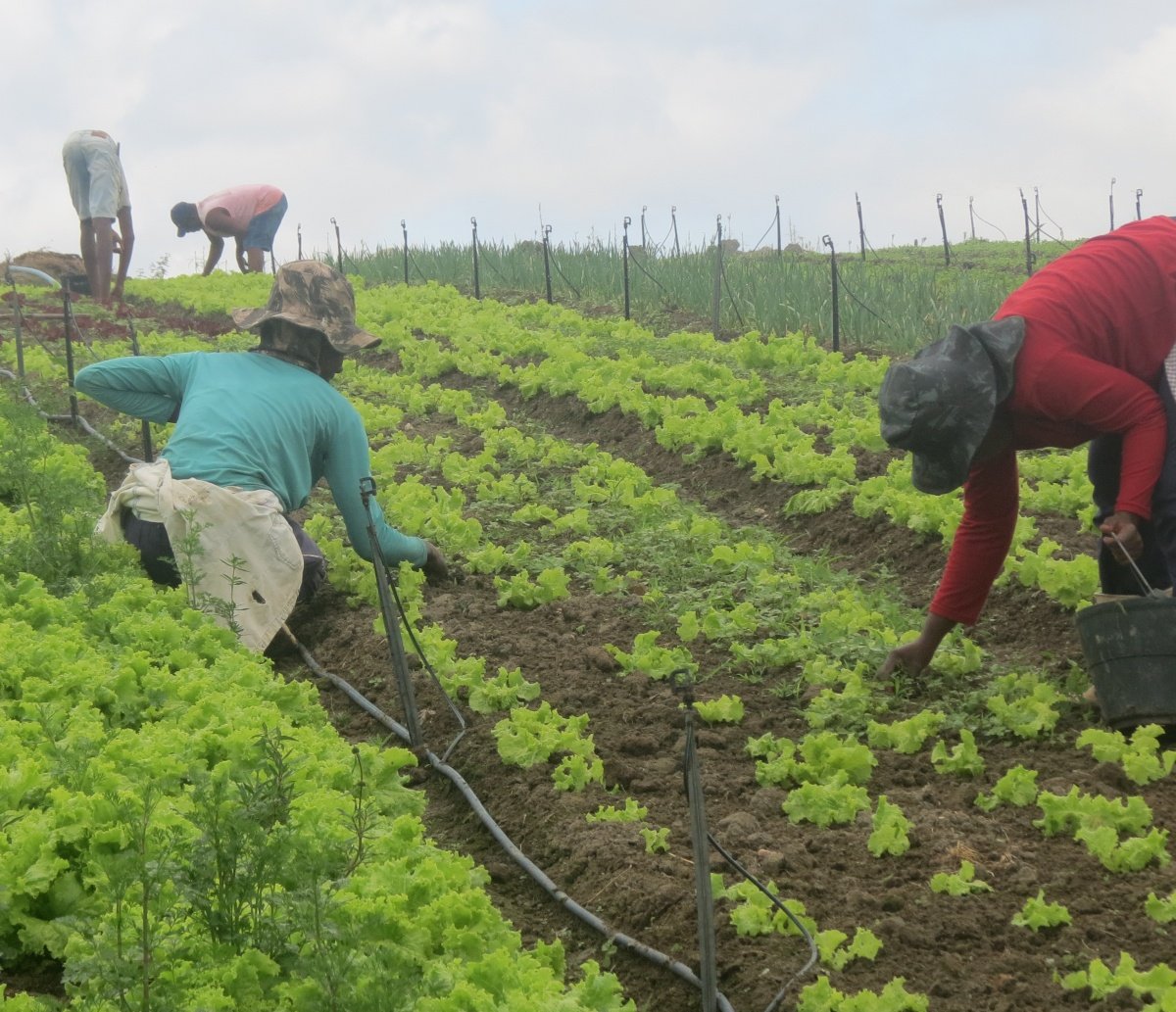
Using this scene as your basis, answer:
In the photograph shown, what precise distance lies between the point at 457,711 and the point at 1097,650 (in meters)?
2.31

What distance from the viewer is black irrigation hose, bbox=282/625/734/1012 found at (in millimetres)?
3639

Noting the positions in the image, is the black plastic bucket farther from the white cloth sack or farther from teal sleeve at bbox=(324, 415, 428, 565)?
the white cloth sack

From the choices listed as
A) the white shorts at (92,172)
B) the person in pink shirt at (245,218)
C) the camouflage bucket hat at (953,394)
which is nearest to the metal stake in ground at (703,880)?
the camouflage bucket hat at (953,394)

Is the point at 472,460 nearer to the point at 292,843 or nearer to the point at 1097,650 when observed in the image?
the point at 1097,650

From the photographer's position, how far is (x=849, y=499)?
767 cm

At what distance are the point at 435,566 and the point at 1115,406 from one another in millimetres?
3458

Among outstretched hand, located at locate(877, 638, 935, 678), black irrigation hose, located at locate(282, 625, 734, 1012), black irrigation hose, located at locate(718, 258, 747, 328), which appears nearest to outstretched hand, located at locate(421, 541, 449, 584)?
black irrigation hose, located at locate(282, 625, 734, 1012)

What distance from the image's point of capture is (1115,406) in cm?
430

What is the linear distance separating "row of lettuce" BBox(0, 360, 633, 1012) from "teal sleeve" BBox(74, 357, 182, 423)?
1.49 m

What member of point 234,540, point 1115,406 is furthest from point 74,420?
point 1115,406

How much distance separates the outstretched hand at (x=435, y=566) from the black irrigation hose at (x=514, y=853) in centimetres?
82

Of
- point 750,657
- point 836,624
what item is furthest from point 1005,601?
point 750,657

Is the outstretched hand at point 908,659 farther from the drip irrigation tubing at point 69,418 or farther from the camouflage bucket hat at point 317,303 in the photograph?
the drip irrigation tubing at point 69,418

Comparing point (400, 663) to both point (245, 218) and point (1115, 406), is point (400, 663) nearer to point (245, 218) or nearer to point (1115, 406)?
point (1115, 406)
